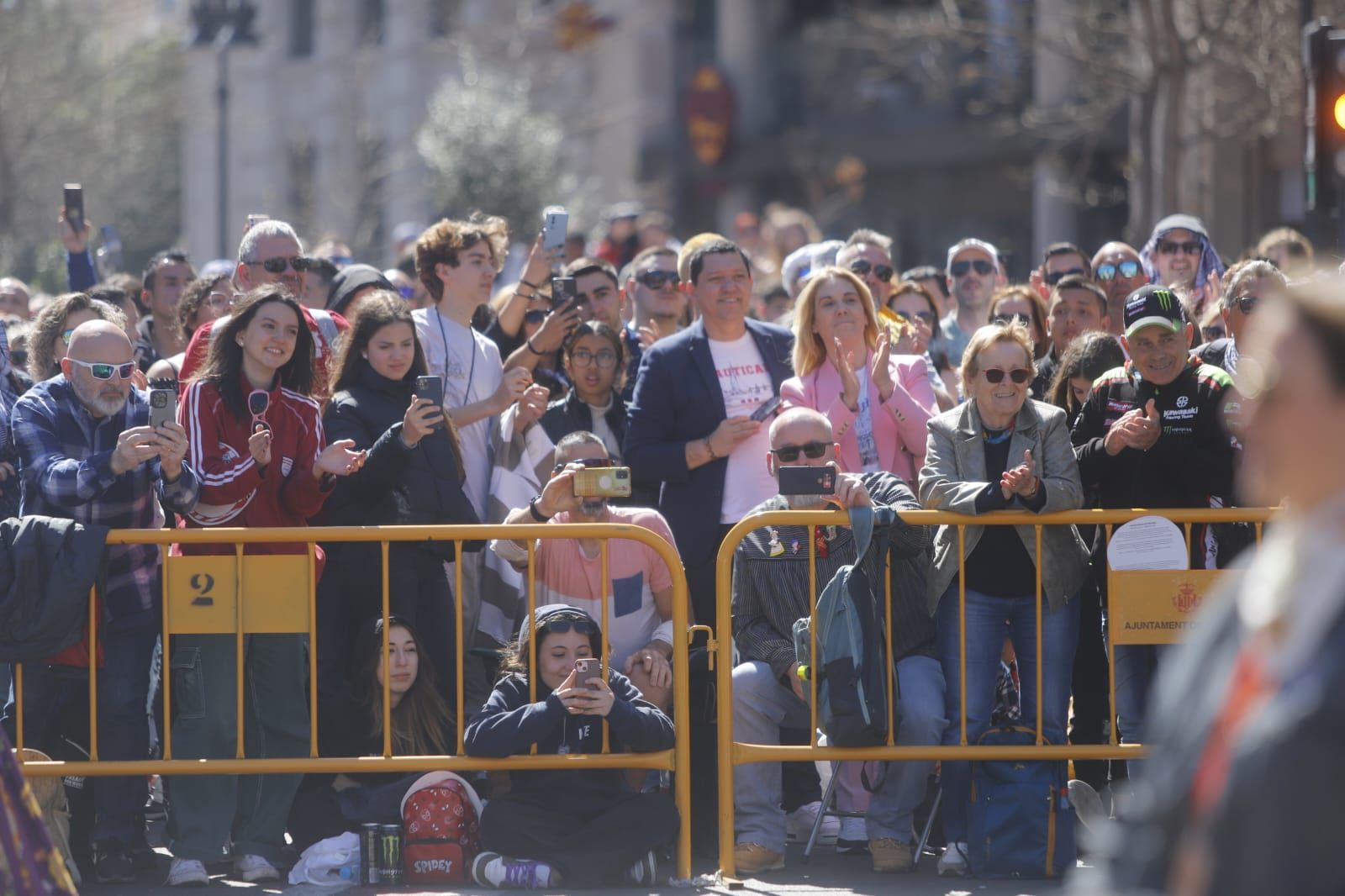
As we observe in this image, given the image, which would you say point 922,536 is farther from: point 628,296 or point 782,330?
point 628,296

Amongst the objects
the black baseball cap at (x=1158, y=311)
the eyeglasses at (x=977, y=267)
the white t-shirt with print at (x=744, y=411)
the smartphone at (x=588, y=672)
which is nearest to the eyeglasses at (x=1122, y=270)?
the eyeglasses at (x=977, y=267)

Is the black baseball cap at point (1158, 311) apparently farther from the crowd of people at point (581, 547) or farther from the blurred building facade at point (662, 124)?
the blurred building facade at point (662, 124)

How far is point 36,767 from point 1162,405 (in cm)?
417

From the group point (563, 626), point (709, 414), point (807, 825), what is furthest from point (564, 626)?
point (709, 414)

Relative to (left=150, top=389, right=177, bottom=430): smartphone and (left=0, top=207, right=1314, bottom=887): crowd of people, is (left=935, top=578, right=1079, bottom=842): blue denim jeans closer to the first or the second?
(left=0, top=207, right=1314, bottom=887): crowd of people

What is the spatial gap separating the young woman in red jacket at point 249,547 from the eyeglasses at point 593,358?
1490 millimetres

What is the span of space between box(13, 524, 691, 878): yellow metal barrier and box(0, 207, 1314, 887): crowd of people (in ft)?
0.25

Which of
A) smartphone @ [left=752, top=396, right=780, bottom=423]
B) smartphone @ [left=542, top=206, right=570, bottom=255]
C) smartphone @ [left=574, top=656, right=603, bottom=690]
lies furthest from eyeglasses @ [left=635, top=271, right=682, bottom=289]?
smartphone @ [left=574, top=656, right=603, bottom=690]

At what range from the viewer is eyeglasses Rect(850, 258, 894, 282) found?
9.36 meters

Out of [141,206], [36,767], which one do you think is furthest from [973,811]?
[141,206]

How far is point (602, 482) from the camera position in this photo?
682 cm

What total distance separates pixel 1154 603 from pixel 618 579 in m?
1.93

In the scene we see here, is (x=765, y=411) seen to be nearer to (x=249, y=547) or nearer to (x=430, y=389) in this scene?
(x=430, y=389)

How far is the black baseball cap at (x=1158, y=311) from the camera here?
22.8 ft
